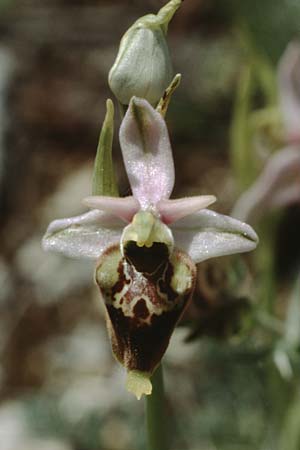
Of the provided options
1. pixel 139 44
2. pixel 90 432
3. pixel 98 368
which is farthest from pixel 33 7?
pixel 139 44

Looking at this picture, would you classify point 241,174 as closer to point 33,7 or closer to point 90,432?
point 90,432

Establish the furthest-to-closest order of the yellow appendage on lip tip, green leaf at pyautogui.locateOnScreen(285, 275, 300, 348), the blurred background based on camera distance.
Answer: the blurred background < green leaf at pyautogui.locateOnScreen(285, 275, 300, 348) < the yellow appendage on lip tip

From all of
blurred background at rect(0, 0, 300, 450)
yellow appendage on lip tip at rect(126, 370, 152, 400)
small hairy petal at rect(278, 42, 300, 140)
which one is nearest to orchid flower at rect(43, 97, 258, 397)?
yellow appendage on lip tip at rect(126, 370, 152, 400)

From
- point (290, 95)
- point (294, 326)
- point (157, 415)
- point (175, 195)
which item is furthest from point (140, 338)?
point (175, 195)

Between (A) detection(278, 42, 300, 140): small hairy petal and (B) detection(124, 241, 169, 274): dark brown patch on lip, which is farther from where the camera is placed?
(A) detection(278, 42, 300, 140): small hairy petal

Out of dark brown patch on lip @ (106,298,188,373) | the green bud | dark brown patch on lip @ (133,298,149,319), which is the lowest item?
dark brown patch on lip @ (106,298,188,373)

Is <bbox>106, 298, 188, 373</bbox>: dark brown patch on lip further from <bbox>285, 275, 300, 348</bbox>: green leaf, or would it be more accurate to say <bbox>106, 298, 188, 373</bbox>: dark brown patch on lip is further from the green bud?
<bbox>285, 275, 300, 348</bbox>: green leaf
